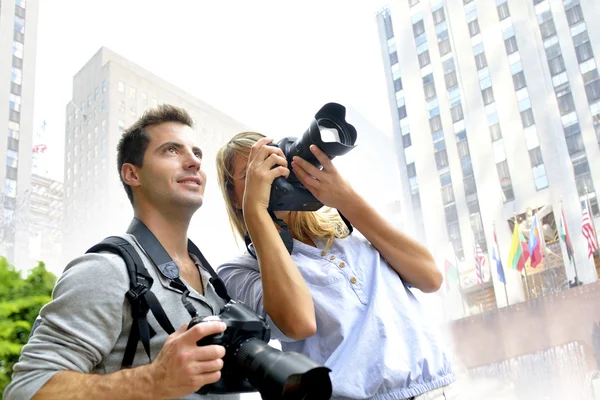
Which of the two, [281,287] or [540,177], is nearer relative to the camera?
[281,287]

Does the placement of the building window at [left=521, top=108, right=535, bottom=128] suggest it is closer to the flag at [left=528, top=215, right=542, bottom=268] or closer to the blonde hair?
the flag at [left=528, top=215, right=542, bottom=268]

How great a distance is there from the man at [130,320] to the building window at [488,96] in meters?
3.51

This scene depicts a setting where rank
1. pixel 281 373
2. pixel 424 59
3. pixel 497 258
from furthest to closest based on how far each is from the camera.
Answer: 1. pixel 424 59
2. pixel 497 258
3. pixel 281 373

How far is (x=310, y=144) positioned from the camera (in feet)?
3.14

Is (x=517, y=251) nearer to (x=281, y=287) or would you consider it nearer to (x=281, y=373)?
(x=281, y=287)

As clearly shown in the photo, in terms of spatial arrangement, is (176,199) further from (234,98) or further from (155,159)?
(234,98)

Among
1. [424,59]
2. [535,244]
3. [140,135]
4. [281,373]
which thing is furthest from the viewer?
[424,59]

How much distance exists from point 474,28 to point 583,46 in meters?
0.85

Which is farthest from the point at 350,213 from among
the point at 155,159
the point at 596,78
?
the point at 596,78

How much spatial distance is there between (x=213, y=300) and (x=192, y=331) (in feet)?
0.96

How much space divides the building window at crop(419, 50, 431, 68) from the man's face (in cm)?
374

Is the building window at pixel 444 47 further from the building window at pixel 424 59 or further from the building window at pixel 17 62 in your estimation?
the building window at pixel 17 62

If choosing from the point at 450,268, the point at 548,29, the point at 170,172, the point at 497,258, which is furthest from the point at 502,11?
the point at 170,172

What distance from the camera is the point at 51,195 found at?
3996 mm
